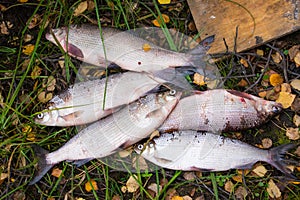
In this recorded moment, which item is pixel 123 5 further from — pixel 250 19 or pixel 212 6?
pixel 250 19

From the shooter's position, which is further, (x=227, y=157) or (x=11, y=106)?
(x=11, y=106)

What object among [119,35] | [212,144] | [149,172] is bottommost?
[149,172]

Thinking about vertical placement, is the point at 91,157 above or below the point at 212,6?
below

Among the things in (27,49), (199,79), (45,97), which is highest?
(27,49)

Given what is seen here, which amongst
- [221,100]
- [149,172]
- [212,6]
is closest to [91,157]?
[149,172]

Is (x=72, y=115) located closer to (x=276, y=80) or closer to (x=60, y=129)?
(x=60, y=129)

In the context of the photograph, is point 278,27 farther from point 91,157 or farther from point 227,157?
point 91,157

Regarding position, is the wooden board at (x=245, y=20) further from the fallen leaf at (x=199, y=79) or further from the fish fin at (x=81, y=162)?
the fish fin at (x=81, y=162)

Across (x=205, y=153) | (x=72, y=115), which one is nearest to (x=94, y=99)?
(x=72, y=115)
